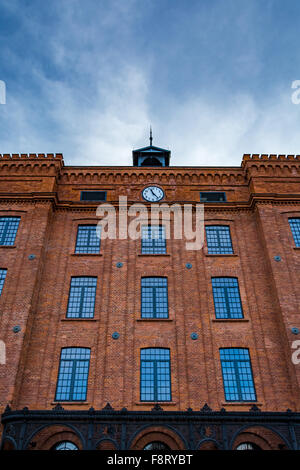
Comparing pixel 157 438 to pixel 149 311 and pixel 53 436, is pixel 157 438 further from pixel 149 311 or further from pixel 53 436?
pixel 149 311

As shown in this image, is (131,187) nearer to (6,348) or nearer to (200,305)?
(200,305)

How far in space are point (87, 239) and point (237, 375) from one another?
968 centimetres

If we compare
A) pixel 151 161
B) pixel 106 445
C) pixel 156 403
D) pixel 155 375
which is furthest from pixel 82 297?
pixel 151 161

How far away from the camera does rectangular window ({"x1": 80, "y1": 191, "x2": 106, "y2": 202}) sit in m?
21.1

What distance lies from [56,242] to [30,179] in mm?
4302

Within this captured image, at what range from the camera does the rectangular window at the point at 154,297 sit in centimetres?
1722

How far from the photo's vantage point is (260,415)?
13.7m

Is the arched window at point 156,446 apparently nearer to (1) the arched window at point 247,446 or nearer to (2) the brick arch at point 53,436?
(2) the brick arch at point 53,436

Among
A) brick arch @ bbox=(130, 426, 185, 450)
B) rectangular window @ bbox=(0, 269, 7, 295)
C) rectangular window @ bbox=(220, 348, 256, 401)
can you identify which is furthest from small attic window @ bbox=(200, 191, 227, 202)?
brick arch @ bbox=(130, 426, 185, 450)

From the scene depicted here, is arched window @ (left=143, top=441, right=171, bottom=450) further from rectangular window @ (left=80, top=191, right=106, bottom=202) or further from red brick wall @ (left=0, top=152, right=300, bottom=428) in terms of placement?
rectangular window @ (left=80, top=191, right=106, bottom=202)

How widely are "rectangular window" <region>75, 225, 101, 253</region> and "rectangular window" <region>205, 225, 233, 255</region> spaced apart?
18.8 feet

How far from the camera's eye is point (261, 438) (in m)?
13.7

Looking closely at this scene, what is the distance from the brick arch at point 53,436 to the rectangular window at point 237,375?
5.97m

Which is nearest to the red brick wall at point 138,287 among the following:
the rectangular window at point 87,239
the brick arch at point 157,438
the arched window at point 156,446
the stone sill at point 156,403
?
the stone sill at point 156,403
